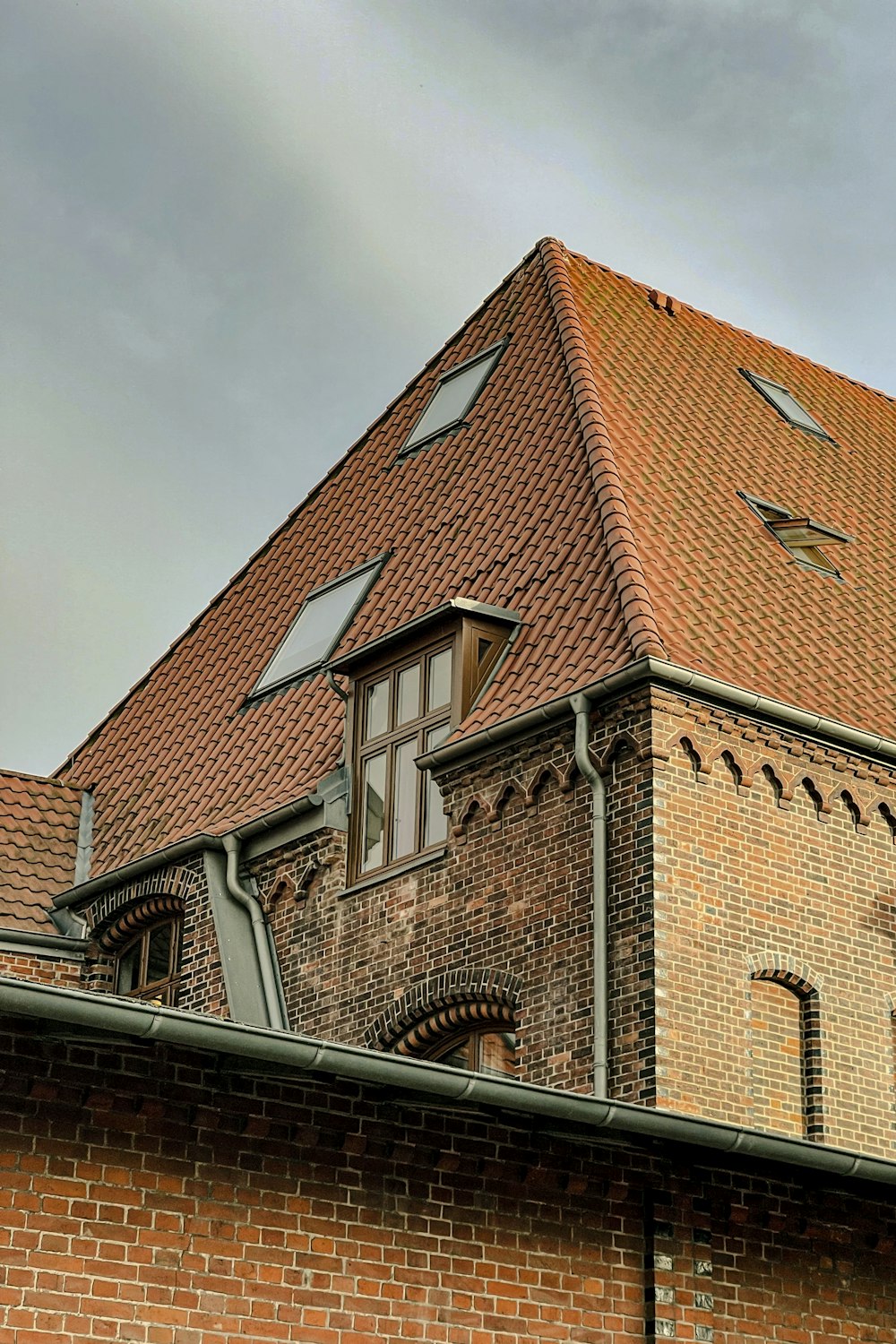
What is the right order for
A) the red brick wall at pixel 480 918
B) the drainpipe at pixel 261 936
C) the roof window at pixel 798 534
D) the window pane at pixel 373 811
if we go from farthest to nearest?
the roof window at pixel 798 534 → the drainpipe at pixel 261 936 → the window pane at pixel 373 811 → the red brick wall at pixel 480 918

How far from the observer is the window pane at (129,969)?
18375 millimetres

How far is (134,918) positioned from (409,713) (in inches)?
152

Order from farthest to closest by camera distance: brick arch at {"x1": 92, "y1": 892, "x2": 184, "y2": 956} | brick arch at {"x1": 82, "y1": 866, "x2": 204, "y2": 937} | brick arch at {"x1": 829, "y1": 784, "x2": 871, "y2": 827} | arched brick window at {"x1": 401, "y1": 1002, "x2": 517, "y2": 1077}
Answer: brick arch at {"x1": 92, "y1": 892, "x2": 184, "y2": 956}, brick arch at {"x1": 82, "y1": 866, "x2": 204, "y2": 937}, brick arch at {"x1": 829, "y1": 784, "x2": 871, "y2": 827}, arched brick window at {"x1": 401, "y1": 1002, "x2": 517, "y2": 1077}

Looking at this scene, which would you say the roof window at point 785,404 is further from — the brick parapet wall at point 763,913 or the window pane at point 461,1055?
the window pane at point 461,1055

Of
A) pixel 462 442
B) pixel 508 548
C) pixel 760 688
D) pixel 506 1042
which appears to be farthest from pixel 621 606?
pixel 462 442

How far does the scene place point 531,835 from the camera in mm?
14633

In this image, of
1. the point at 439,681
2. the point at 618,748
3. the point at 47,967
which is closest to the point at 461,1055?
the point at 618,748

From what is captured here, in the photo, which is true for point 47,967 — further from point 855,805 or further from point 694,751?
point 855,805

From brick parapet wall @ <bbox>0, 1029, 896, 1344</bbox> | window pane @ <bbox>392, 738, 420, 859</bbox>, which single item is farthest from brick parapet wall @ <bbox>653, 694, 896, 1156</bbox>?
window pane @ <bbox>392, 738, 420, 859</bbox>

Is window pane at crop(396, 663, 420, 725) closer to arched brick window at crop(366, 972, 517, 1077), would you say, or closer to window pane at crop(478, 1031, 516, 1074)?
arched brick window at crop(366, 972, 517, 1077)

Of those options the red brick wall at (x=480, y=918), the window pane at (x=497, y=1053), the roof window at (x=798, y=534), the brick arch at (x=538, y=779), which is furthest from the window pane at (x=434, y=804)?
the roof window at (x=798, y=534)

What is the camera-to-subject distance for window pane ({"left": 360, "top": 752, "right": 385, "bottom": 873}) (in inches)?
638

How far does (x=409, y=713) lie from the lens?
641 inches

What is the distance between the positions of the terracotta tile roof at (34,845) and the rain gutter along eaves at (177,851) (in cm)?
36
